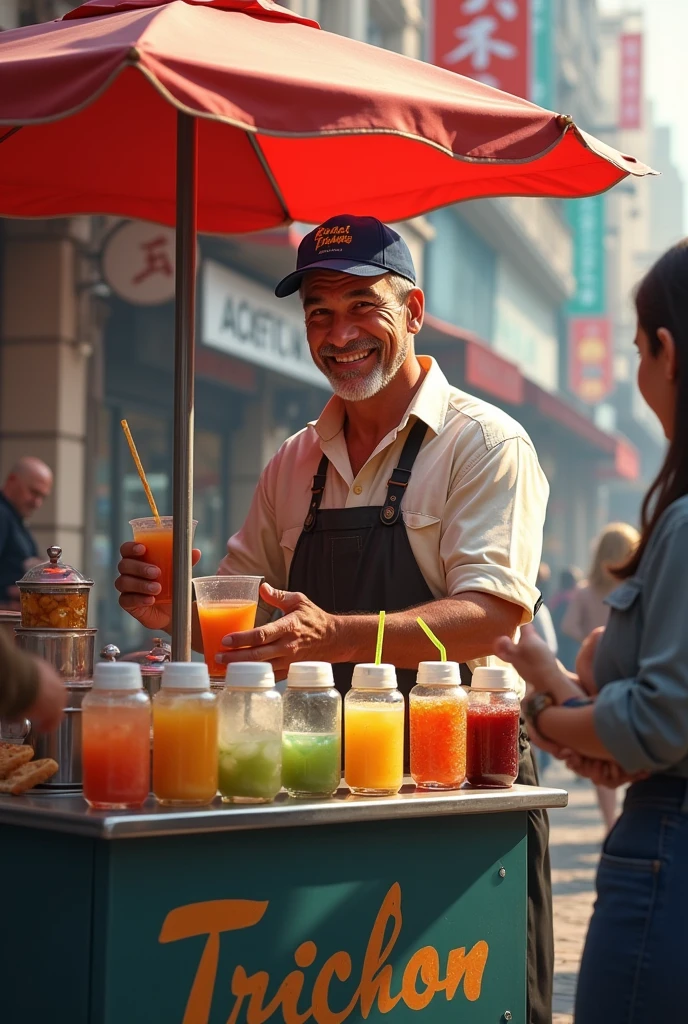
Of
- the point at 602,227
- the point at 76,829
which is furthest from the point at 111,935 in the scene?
the point at 602,227

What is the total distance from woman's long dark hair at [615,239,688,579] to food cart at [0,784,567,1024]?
86 centimetres

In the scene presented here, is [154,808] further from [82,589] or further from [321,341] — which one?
[321,341]

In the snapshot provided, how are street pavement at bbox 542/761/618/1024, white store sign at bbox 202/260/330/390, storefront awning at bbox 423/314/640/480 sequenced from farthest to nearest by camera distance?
storefront awning at bbox 423/314/640/480 < white store sign at bbox 202/260/330/390 < street pavement at bbox 542/761/618/1024

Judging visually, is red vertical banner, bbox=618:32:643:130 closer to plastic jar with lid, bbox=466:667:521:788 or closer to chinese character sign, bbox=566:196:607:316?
chinese character sign, bbox=566:196:607:316

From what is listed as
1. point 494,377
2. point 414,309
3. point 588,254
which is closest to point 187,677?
point 414,309

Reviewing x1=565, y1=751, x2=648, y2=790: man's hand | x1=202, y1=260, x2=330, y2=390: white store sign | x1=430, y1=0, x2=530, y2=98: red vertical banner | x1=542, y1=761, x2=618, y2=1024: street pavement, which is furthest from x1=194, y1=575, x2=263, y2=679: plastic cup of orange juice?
x1=430, y1=0, x2=530, y2=98: red vertical banner

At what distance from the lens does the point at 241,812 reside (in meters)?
2.56

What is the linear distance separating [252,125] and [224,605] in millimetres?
1089

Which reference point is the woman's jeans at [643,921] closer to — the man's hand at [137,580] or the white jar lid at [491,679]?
the white jar lid at [491,679]

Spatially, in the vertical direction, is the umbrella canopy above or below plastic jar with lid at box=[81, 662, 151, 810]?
above

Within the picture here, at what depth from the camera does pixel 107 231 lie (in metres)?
10.7

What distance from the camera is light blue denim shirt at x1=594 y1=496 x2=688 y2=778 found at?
221 centimetres

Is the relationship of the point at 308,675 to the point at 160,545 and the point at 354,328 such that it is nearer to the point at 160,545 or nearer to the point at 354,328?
the point at 160,545

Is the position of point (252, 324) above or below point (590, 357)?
below
